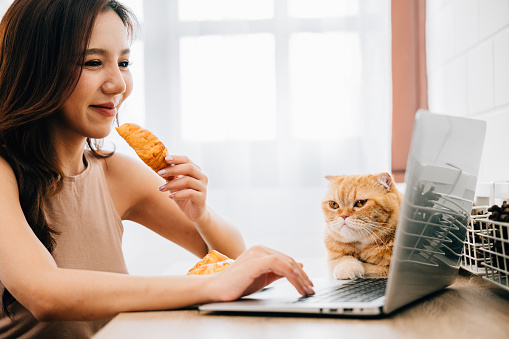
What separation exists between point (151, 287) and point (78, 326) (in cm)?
53

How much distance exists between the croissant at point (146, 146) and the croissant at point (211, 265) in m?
0.24

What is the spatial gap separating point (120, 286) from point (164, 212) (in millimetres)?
775

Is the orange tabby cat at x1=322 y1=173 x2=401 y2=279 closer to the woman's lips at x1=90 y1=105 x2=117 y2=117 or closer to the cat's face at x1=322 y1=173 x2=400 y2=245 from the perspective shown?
the cat's face at x1=322 y1=173 x2=400 y2=245

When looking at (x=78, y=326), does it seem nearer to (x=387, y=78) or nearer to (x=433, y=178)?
(x=433, y=178)

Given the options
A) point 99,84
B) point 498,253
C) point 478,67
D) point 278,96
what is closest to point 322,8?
point 278,96

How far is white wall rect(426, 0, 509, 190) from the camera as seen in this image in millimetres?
1115

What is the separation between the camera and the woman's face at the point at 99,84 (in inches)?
41.7

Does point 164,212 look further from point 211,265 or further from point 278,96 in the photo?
point 278,96

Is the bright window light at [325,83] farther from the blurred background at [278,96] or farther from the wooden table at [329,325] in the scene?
the wooden table at [329,325]

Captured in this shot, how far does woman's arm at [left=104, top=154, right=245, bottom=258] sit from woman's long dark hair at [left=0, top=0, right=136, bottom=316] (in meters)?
0.33

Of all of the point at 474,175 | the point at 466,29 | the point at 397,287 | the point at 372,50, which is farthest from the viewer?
the point at 372,50

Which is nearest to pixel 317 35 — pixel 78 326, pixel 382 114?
pixel 382 114

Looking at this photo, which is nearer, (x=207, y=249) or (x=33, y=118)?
(x=33, y=118)

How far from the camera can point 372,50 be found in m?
2.05
